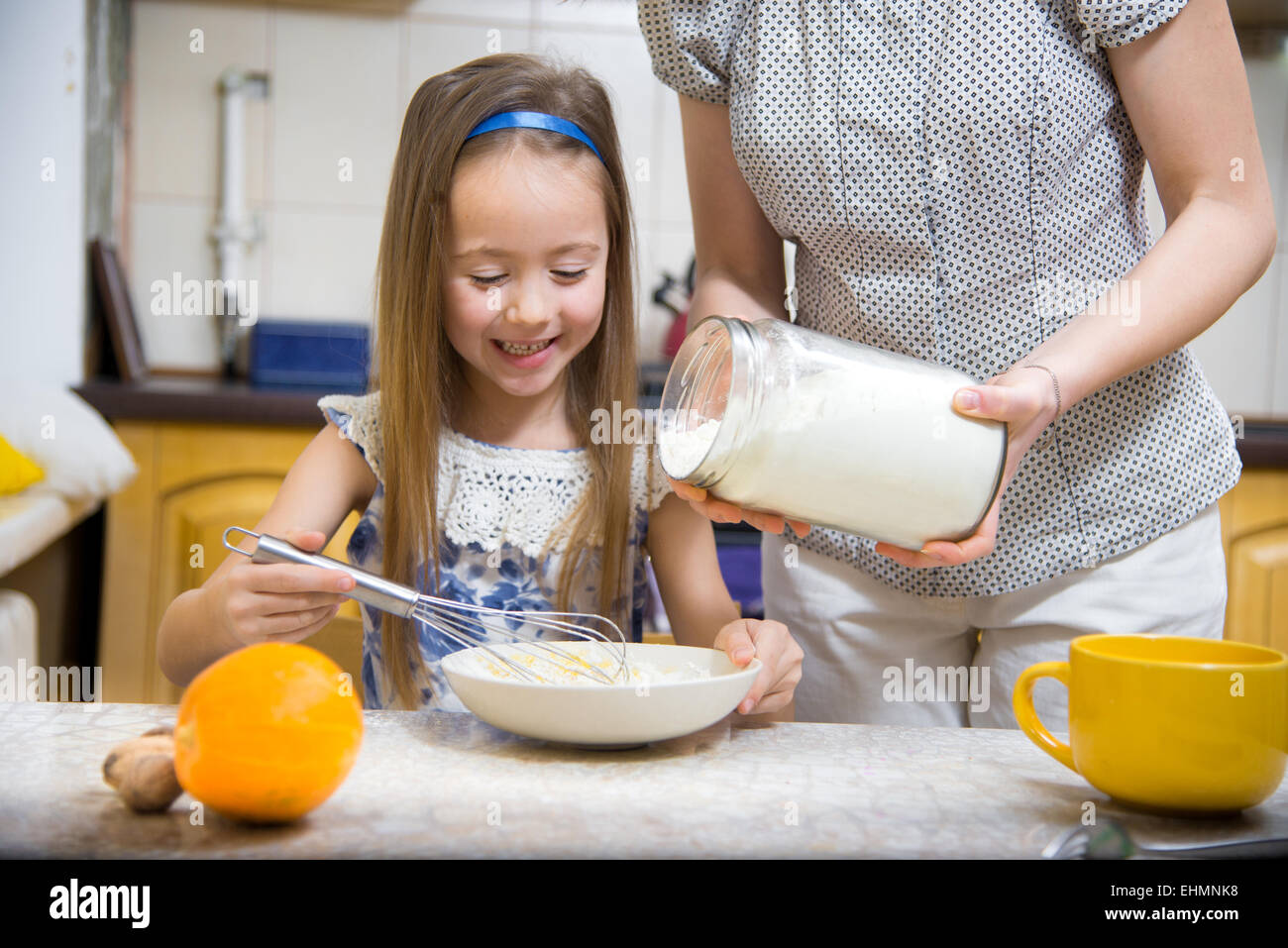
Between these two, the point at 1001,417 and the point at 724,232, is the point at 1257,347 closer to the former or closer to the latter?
the point at 724,232

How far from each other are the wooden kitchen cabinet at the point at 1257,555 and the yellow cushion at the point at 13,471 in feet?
5.91

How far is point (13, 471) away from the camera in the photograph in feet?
5.20

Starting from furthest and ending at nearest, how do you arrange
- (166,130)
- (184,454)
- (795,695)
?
(166,130) → (184,454) → (795,695)

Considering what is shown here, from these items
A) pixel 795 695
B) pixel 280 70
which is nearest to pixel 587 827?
pixel 795 695

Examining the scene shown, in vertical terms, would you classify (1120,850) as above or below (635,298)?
below

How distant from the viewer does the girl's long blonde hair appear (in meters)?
0.96

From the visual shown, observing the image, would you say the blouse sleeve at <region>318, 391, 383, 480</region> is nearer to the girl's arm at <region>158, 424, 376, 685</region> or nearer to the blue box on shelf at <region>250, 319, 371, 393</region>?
the girl's arm at <region>158, 424, 376, 685</region>

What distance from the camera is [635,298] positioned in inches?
43.1

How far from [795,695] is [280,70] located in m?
1.85

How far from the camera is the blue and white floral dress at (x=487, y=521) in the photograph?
102cm

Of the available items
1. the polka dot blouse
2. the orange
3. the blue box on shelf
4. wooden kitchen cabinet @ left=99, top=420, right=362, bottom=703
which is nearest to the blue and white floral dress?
the polka dot blouse

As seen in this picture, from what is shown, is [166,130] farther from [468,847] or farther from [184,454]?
[468,847]

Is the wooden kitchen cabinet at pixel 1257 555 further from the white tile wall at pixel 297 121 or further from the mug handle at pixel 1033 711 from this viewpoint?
the mug handle at pixel 1033 711

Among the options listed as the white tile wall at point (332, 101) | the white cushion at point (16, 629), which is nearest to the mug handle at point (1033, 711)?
the white cushion at point (16, 629)
